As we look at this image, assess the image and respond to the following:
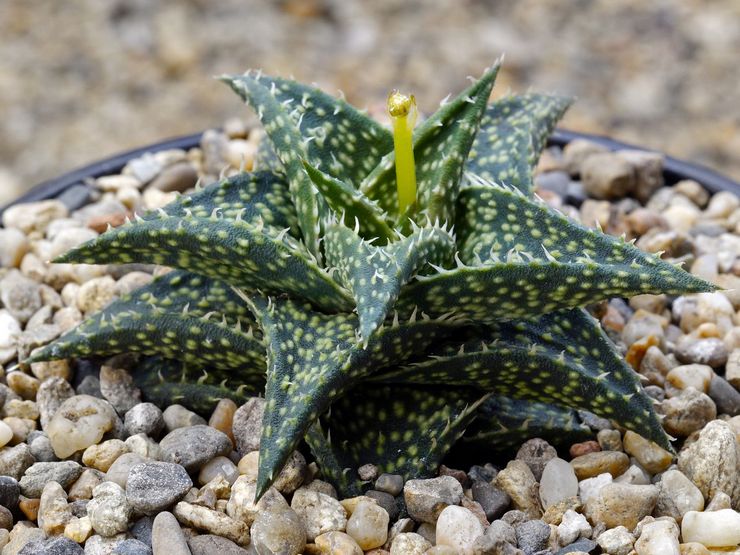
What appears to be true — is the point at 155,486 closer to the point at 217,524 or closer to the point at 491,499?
the point at 217,524

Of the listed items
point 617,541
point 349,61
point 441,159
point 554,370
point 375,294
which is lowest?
point 617,541

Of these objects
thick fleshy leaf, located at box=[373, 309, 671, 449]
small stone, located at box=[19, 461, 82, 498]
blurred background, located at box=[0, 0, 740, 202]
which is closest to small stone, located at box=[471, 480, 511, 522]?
thick fleshy leaf, located at box=[373, 309, 671, 449]

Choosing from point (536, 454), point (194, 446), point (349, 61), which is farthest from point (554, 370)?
point (349, 61)

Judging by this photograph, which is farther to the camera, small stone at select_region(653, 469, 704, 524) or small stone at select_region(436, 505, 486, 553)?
small stone at select_region(653, 469, 704, 524)

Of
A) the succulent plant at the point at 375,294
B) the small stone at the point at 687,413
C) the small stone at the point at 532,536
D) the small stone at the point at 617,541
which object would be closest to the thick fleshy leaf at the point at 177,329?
the succulent plant at the point at 375,294

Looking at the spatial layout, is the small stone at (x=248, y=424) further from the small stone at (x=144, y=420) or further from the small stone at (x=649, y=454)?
the small stone at (x=649, y=454)

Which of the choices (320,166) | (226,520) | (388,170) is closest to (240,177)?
(320,166)

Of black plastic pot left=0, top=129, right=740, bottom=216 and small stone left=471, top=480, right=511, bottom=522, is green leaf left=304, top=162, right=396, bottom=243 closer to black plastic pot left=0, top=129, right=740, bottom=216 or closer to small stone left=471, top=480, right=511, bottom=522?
small stone left=471, top=480, right=511, bottom=522
